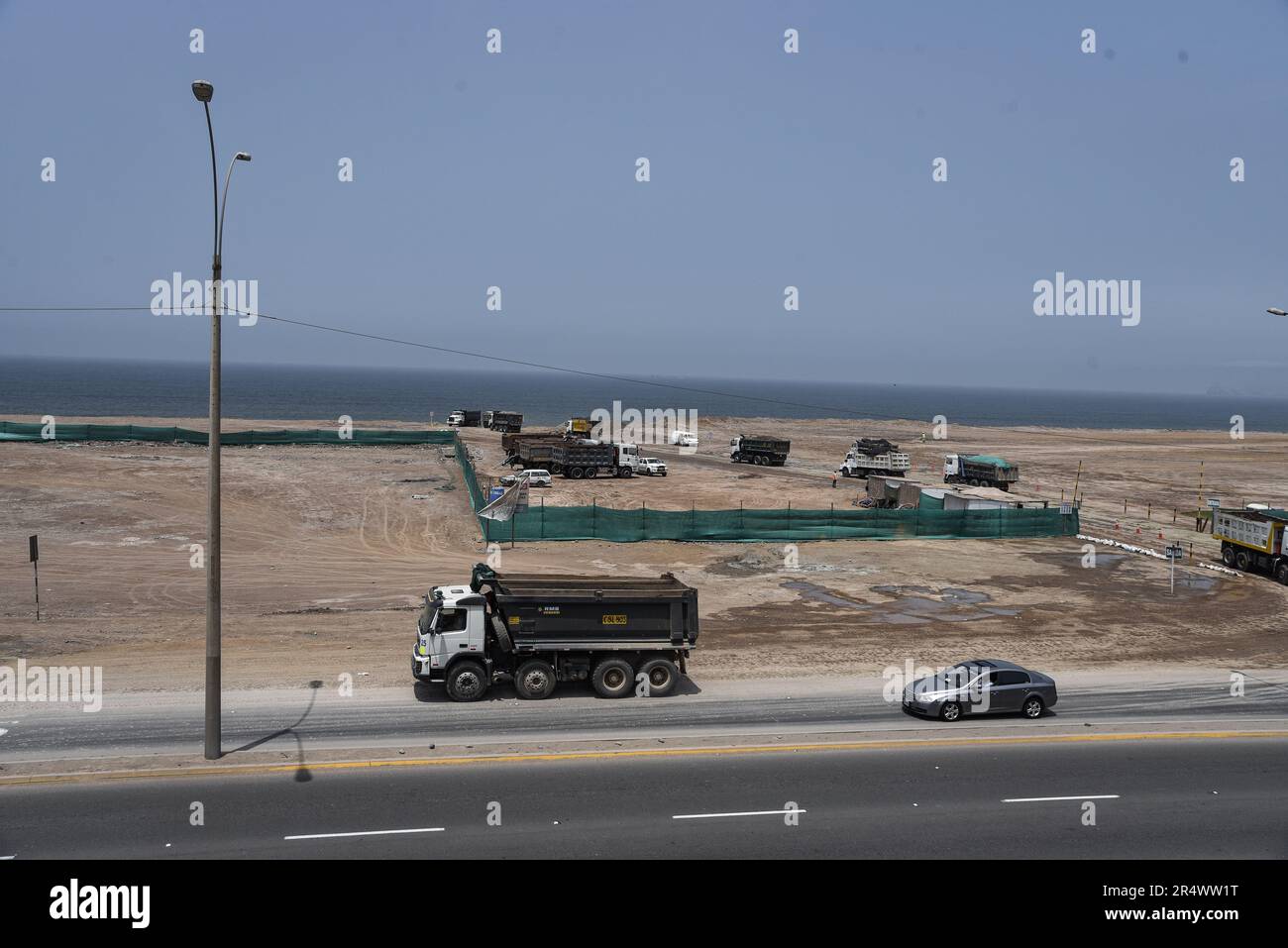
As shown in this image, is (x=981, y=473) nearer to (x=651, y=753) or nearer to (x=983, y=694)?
(x=983, y=694)

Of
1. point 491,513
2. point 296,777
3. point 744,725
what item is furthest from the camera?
point 491,513

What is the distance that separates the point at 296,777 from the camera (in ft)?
50.0

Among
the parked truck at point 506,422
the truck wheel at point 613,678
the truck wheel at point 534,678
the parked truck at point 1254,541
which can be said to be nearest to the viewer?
Answer: the truck wheel at point 534,678

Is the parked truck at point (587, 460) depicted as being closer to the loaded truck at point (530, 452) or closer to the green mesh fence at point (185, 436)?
the loaded truck at point (530, 452)

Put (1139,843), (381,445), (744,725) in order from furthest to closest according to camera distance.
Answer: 1. (381,445)
2. (744,725)
3. (1139,843)

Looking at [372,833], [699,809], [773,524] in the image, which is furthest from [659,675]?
[773,524]

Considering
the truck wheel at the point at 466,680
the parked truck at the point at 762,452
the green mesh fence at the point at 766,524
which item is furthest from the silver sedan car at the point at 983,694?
the parked truck at the point at 762,452

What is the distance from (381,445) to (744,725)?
6570cm

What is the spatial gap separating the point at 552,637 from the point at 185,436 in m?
63.0

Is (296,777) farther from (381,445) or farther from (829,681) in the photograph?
(381,445)

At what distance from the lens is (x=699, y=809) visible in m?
14.2

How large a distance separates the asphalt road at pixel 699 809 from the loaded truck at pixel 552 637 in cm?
399

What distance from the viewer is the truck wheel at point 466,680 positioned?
65.5 feet
